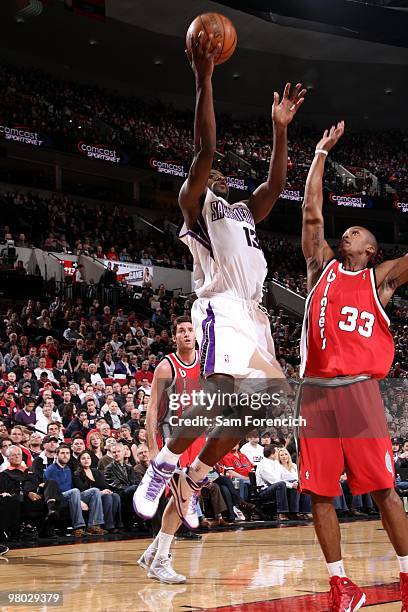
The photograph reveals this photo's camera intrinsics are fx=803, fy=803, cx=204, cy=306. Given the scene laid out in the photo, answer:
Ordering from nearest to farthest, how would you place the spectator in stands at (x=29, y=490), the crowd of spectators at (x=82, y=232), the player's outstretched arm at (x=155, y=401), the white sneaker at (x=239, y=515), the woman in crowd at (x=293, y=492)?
the player's outstretched arm at (x=155, y=401) < the spectator in stands at (x=29, y=490) < the white sneaker at (x=239, y=515) < the woman in crowd at (x=293, y=492) < the crowd of spectators at (x=82, y=232)

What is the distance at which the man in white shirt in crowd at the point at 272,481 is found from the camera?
1148cm

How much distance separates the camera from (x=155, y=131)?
1167 inches

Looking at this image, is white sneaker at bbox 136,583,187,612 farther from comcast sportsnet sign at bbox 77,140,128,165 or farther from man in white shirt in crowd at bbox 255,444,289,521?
comcast sportsnet sign at bbox 77,140,128,165

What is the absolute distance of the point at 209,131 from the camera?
15.8 feet

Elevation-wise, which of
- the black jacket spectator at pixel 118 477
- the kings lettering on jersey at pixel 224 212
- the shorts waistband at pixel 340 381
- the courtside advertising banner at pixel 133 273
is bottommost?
the black jacket spectator at pixel 118 477

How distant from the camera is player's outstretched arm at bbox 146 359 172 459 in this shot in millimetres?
6176

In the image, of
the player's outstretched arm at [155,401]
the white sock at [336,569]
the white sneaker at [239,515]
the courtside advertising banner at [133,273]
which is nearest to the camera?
the white sock at [336,569]

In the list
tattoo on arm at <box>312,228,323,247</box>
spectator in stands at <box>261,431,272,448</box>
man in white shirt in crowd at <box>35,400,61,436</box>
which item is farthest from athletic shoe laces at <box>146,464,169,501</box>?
spectator in stands at <box>261,431,272,448</box>

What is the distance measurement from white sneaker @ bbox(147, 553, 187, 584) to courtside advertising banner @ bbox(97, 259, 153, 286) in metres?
17.6

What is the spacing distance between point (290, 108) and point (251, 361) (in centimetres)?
174

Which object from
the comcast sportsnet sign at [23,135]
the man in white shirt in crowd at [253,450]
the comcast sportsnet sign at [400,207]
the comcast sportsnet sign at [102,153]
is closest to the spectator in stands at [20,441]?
the man in white shirt in crowd at [253,450]

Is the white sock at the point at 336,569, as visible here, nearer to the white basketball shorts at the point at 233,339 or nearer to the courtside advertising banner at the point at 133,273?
the white basketball shorts at the point at 233,339

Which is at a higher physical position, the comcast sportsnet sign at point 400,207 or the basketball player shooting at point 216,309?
the comcast sportsnet sign at point 400,207

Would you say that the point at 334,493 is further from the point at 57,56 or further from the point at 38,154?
the point at 57,56
